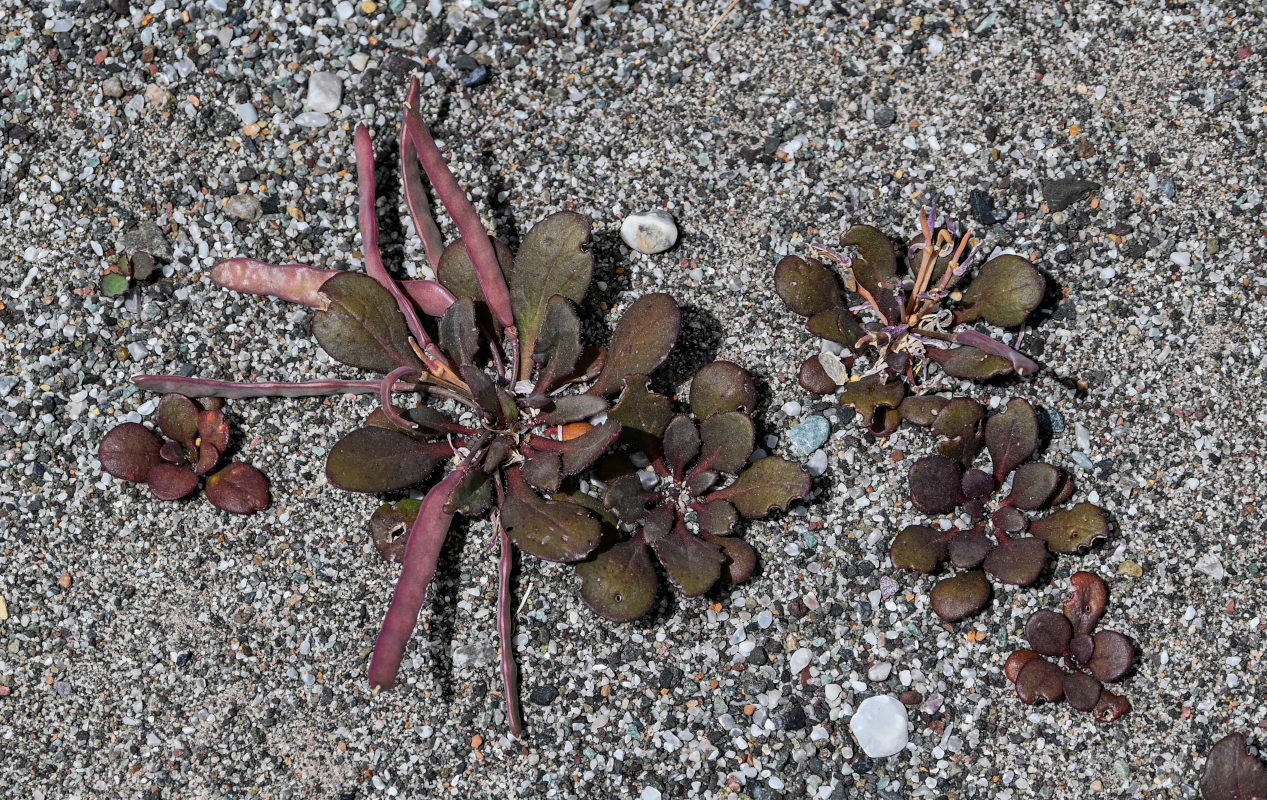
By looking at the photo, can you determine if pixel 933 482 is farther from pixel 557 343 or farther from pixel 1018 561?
pixel 557 343

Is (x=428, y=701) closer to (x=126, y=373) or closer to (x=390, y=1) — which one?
(x=126, y=373)

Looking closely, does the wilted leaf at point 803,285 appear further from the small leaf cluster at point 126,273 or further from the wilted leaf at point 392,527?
the small leaf cluster at point 126,273

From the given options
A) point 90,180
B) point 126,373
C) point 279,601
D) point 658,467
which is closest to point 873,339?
point 658,467

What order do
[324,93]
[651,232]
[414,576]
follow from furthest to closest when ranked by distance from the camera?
[324,93] → [651,232] → [414,576]

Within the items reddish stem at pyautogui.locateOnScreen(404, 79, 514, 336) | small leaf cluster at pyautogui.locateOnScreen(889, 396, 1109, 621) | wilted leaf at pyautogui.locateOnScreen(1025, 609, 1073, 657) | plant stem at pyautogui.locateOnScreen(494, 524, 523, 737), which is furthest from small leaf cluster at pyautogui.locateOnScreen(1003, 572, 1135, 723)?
reddish stem at pyautogui.locateOnScreen(404, 79, 514, 336)

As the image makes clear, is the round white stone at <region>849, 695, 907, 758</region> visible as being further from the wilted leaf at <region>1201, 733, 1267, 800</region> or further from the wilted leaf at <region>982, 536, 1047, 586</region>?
the wilted leaf at <region>1201, 733, 1267, 800</region>

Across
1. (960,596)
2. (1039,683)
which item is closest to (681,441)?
(960,596)

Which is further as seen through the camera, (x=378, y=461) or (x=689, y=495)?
(x=689, y=495)
